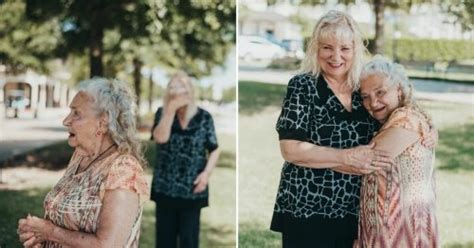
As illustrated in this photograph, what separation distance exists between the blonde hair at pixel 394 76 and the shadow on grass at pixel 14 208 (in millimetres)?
3534

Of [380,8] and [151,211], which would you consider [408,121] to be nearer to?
[380,8]

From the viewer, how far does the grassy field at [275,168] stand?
17.7ft

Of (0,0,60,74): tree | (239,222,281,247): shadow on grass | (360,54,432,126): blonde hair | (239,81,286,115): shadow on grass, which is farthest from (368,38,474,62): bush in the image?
(0,0,60,74): tree

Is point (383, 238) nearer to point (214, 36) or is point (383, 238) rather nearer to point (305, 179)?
point (305, 179)

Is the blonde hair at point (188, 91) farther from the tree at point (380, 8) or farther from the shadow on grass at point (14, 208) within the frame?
the tree at point (380, 8)

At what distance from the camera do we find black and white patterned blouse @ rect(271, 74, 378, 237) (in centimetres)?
213

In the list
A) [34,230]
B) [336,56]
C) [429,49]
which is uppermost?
[429,49]

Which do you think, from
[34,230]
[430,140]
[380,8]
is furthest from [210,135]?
[380,8]

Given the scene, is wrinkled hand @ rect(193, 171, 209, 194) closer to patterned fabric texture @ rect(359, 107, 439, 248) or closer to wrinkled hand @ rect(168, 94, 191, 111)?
wrinkled hand @ rect(168, 94, 191, 111)

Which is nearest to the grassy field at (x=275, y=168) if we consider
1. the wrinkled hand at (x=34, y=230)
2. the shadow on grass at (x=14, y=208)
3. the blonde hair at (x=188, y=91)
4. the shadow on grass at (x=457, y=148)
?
the shadow on grass at (x=457, y=148)

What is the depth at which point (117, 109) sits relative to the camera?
6.58ft

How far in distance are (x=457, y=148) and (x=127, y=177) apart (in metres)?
4.87

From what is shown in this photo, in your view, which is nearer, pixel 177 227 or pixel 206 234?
pixel 177 227

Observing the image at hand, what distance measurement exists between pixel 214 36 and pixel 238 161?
9.71ft
